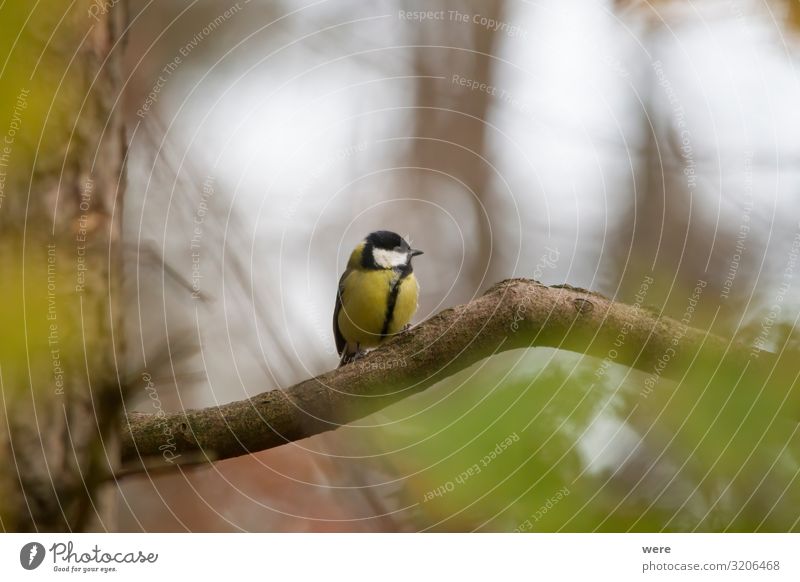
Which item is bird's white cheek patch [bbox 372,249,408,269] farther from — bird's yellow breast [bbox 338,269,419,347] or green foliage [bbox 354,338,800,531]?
green foliage [bbox 354,338,800,531]

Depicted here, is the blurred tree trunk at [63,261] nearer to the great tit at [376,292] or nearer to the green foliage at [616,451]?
the green foliage at [616,451]

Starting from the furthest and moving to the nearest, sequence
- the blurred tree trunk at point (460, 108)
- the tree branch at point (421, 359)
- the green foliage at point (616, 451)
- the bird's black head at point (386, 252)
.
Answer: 1. the bird's black head at point (386, 252)
2. the blurred tree trunk at point (460, 108)
3. the tree branch at point (421, 359)
4. the green foliage at point (616, 451)

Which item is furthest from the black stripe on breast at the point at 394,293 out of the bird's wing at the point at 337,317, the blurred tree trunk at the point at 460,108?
the blurred tree trunk at the point at 460,108

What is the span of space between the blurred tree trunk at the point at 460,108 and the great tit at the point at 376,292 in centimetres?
19

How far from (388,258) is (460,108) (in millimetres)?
378

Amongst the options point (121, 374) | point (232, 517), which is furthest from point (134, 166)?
point (232, 517)

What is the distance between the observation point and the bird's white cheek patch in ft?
5.36

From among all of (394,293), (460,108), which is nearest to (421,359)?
(394,293)

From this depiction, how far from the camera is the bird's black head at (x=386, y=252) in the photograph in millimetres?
1596

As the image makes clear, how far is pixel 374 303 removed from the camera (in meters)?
A: 1.67
